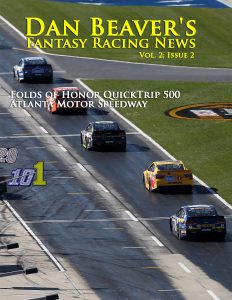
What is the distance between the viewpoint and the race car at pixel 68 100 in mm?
116125

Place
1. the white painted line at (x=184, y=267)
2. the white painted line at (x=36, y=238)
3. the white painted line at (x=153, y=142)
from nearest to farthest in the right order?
1. the white painted line at (x=184, y=267)
2. the white painted line at (x=36, y=238)
3. the white painted line at (x=153, y=142)

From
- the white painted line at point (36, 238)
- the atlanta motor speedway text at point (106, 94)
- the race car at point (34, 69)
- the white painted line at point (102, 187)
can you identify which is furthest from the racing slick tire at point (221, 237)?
the race car at point (34, 69)

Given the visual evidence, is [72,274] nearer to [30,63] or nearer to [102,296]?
[102,296]

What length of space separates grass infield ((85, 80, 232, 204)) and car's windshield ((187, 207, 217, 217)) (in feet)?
32.3

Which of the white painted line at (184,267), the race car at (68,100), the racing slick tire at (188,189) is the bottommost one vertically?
the white painted line at (184,267)

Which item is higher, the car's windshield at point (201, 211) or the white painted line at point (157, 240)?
the car's windshield at point (201, 211)

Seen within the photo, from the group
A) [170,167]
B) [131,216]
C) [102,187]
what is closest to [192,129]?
[102,187]

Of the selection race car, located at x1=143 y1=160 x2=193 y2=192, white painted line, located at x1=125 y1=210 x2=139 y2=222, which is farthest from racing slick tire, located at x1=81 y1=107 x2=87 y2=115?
white painted line, located at x1=125 y1=210 x2=139 y2=222

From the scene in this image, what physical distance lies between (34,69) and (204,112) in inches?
731

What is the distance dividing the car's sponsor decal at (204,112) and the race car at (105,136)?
13449mm

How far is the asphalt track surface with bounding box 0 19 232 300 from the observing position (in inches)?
2803

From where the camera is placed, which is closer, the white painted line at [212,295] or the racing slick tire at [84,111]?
the white painted line at [212,295]

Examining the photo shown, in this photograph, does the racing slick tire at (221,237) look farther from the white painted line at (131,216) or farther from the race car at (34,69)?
the race car at (34,69)

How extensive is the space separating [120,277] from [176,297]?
4.84 metres
